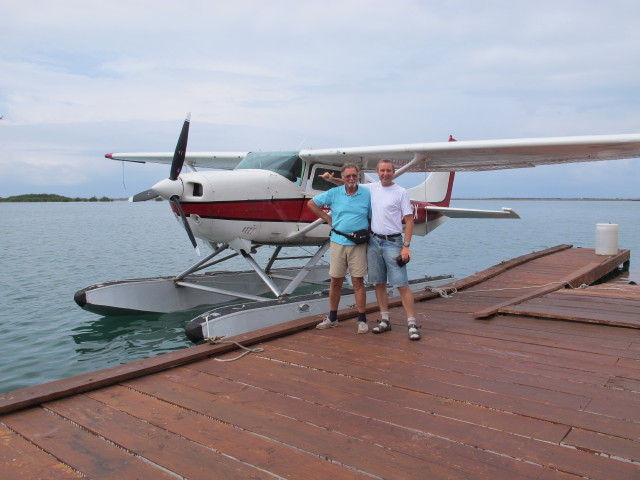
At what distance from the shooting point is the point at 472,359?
367 centimetres

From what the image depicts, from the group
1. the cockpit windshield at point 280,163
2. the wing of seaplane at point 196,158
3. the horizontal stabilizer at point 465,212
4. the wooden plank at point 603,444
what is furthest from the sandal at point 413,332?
the horizontal stabilizer at point 465,212

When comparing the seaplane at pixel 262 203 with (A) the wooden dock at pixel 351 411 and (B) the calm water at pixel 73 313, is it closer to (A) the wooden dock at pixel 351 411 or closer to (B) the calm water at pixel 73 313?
(B) the calm water at pixel 73 313

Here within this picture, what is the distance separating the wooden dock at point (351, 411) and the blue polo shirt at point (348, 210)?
93 centimetres

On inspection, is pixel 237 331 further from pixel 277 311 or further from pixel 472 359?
pixel 472 359

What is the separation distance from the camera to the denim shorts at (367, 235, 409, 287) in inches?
171

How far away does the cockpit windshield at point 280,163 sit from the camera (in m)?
7.73

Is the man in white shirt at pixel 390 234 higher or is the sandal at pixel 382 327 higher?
the man in white shirt at pixel 390 234

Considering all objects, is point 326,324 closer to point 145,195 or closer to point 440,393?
point 440,393

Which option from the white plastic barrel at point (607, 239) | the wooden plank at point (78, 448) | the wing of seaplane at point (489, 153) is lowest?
the white plastic barrel at point (607, 239)

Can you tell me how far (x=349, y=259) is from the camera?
454 cm

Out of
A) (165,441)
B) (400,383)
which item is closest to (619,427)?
(400,383)

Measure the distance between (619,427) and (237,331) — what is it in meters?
4.22

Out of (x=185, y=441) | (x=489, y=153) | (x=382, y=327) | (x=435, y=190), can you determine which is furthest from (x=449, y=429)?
(x=435, y=190)

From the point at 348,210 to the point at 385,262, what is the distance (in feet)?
1.84
